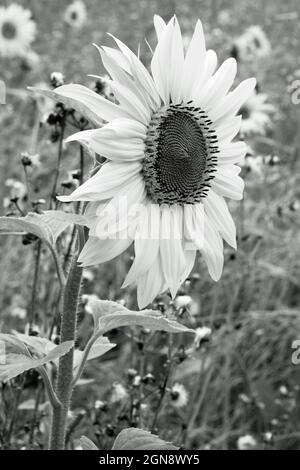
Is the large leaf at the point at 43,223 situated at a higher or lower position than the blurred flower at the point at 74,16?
lower

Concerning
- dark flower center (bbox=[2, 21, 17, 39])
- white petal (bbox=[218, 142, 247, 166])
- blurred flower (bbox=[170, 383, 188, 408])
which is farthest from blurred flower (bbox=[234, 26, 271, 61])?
white petal (bbox=[218, 142, 247, 166])

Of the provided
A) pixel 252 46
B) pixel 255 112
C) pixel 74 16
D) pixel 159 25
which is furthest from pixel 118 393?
pixel 74 16

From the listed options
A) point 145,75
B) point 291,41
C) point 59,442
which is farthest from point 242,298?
point 291,41

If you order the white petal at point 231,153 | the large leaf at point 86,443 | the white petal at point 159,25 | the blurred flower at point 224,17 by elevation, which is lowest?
the large leaf at point 86,443

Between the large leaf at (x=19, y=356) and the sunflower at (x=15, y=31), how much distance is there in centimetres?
388

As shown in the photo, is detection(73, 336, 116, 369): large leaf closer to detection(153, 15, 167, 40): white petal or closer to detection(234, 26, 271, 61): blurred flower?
detection(153, 15, 167, 40): white petal

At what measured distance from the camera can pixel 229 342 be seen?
2689mm

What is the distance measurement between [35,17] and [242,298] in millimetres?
3394

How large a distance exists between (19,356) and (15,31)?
4.10 m

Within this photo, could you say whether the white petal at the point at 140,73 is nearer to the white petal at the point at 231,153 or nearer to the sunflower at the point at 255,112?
the white petal at the point at 231,153

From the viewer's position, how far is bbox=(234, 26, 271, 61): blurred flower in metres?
4.55

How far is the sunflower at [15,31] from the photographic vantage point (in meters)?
4.92

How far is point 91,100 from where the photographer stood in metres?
1.21

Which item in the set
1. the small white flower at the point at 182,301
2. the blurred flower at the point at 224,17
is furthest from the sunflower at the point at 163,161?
the blurred flower at the point at 224,17
